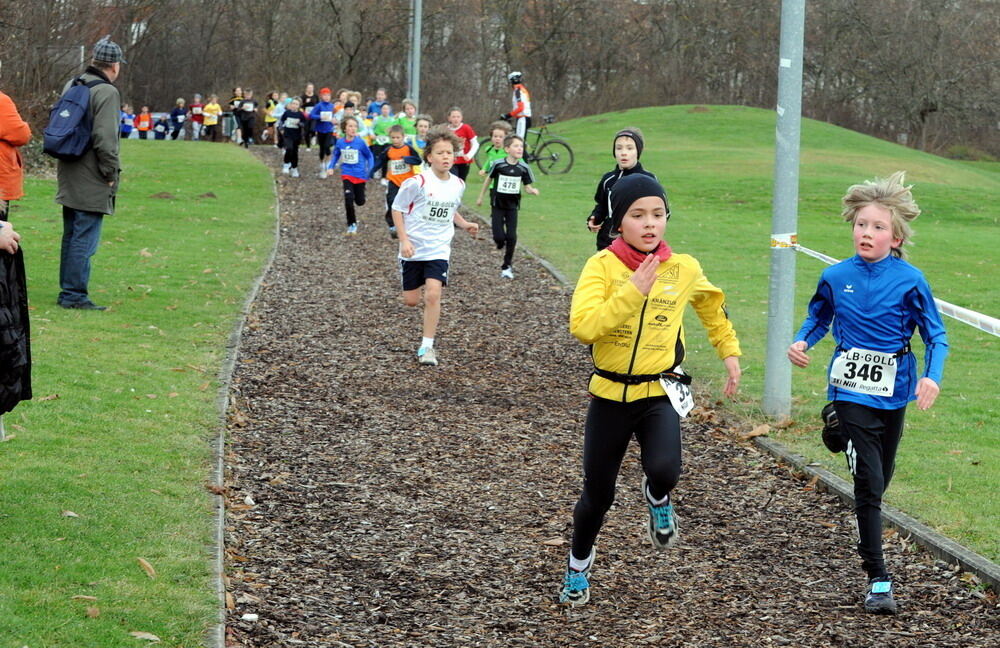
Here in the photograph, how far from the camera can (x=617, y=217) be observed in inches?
203

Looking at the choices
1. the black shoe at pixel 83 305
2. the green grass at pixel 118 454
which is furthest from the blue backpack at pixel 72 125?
the green grass at pixel 118 454

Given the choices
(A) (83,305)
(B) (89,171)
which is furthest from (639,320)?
(A) (83,305)

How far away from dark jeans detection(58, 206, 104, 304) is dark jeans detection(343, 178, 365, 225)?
790 cm

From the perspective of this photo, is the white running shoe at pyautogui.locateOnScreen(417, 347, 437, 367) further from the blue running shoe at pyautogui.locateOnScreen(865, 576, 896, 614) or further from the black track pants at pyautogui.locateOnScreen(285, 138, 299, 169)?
the black track pants at pyautogui.locateOnScreen(285, 138, 299, 169)

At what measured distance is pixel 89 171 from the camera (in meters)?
11.5

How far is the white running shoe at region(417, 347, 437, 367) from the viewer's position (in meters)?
10.8

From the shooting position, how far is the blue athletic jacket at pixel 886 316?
18.2ft

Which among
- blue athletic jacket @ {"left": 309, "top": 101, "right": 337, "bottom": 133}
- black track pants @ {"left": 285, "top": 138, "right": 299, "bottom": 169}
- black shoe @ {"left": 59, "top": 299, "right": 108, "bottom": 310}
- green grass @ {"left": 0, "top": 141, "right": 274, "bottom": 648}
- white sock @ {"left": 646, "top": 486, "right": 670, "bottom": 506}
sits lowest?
green grass @ {"left": 0, "top": 141, "right": 274, "bottom": 648}

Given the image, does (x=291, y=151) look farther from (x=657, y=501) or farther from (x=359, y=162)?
(x=657, y=501)

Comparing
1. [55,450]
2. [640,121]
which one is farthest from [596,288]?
[640,121]

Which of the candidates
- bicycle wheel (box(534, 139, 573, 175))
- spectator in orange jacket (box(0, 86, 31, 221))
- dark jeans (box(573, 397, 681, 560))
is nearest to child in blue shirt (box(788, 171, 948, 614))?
dark jeans (box(573, 397, 681, 560))

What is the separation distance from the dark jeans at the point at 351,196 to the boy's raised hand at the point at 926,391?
14.9m

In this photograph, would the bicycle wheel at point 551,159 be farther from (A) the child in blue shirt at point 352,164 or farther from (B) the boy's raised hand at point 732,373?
(B) the boy's raised hand at point 732,373

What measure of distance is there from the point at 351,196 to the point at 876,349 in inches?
584
